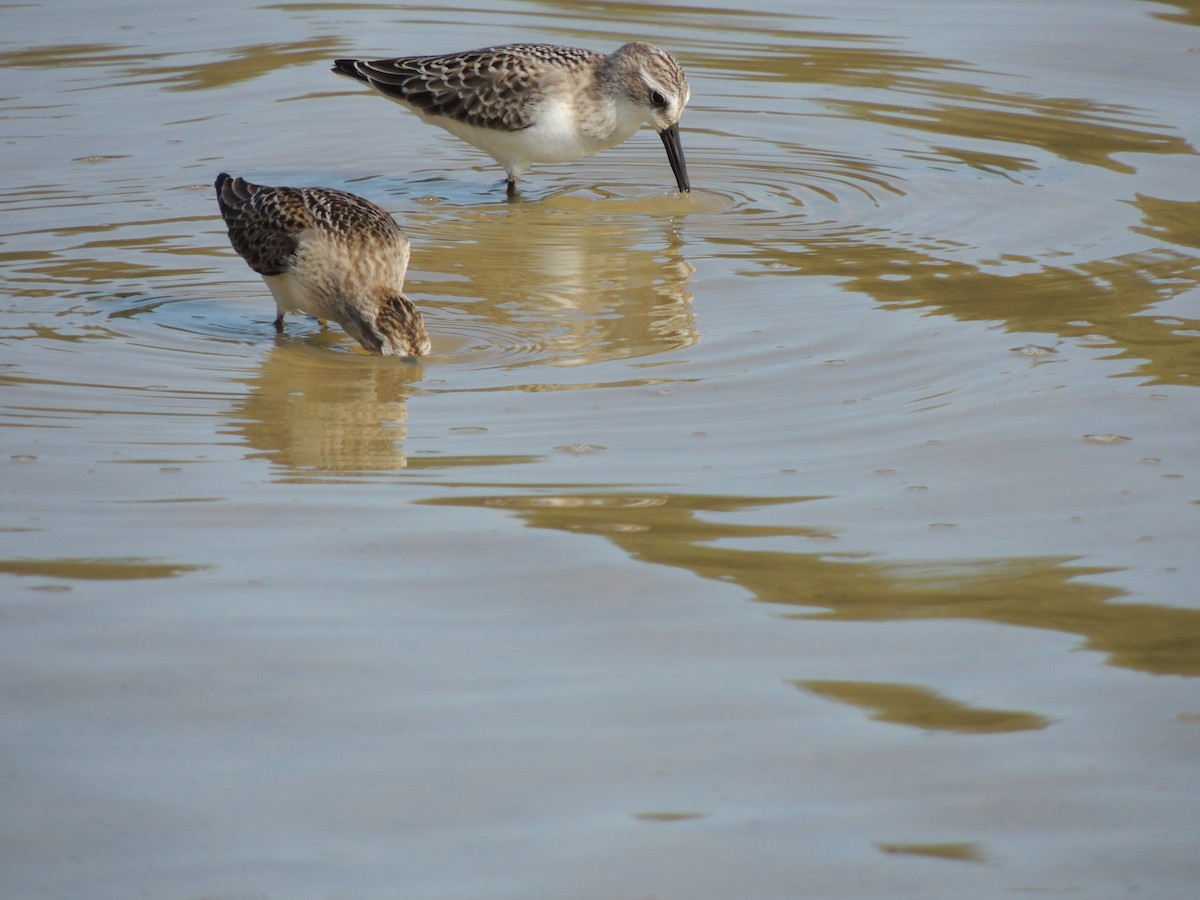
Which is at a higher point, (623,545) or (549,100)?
(549,100)

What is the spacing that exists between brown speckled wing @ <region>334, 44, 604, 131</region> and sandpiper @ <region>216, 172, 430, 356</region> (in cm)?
241

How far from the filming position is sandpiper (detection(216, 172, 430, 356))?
6066mm

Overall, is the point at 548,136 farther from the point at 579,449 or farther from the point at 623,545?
the point at 623,545

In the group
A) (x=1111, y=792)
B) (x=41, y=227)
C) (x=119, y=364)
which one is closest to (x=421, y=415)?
(x=119, y=364)

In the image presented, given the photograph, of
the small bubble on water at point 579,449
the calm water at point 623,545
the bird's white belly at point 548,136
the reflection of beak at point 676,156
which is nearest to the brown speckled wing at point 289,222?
the calm water at point 623,545

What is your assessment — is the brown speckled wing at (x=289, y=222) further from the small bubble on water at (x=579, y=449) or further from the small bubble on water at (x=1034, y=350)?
the small bubble on water at (x=1034, y=350)

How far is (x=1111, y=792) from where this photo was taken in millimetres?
3146

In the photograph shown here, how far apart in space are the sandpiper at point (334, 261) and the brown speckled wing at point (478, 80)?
94.7 inches

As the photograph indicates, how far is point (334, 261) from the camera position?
6410 millimetres

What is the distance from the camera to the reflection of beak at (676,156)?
8.92m

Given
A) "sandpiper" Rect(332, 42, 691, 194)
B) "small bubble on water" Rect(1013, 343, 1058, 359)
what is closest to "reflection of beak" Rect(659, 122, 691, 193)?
"sandpiper" Rect(332, 42, 691, 194)

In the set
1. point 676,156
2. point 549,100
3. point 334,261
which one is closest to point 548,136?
point 549,100

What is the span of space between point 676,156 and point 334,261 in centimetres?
317

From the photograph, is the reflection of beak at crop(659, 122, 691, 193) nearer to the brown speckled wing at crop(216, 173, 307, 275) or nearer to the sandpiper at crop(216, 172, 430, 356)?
the sandpiper at crop(216, 172, 430, 356)
